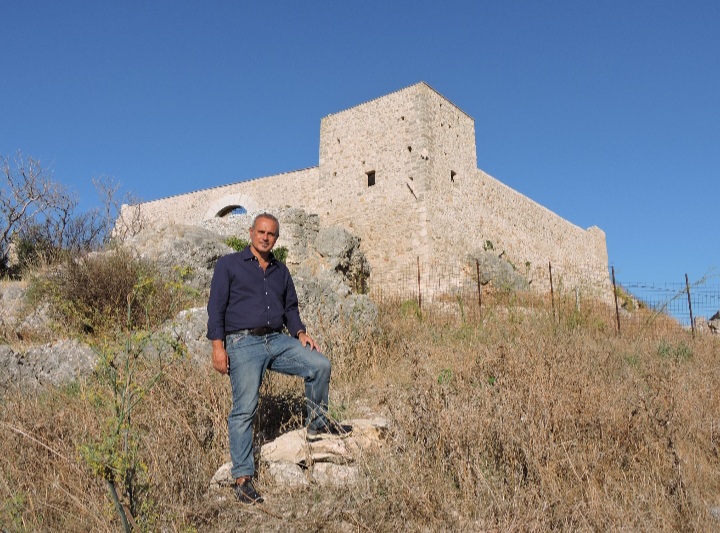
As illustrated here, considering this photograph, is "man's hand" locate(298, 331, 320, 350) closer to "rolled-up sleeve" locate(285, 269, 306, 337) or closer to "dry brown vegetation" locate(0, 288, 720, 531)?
"rolled-up sleeve" locate(285, 269, 306, 337)

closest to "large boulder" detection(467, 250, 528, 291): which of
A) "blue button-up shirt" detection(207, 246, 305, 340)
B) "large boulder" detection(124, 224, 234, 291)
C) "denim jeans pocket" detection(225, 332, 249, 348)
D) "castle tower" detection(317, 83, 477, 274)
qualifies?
"castle tower" detection(317, 83, 477, 274)

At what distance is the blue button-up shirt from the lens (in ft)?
10.2

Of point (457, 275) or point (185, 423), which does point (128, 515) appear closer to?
point (185, 423)

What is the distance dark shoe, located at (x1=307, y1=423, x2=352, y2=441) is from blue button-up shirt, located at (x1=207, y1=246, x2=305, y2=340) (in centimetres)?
62

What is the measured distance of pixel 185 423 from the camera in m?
3.31

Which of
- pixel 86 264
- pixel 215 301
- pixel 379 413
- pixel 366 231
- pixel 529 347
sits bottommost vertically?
pixel 379 413

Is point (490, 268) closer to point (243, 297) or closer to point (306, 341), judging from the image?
point (306, 341)

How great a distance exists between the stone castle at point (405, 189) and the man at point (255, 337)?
11.1 meters

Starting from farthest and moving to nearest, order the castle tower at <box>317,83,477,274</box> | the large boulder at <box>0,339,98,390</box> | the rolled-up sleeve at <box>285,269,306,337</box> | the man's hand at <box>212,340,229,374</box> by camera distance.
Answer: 1. the castle tower at <box>317,83,477,274</box>
2. the large boulder at <box>0,339,98,390</box>
3. the rolled-up sleeve at <box>285,269,306,337</box>
4. the man's hand at <box>212,340,229,374</box>

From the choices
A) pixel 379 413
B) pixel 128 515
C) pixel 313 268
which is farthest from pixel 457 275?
pixel 128 515

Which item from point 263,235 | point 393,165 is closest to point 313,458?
point 263,235

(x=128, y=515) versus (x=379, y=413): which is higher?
(x=379, y=413)

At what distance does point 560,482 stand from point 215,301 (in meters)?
2.16

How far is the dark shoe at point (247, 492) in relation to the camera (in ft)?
8.91
